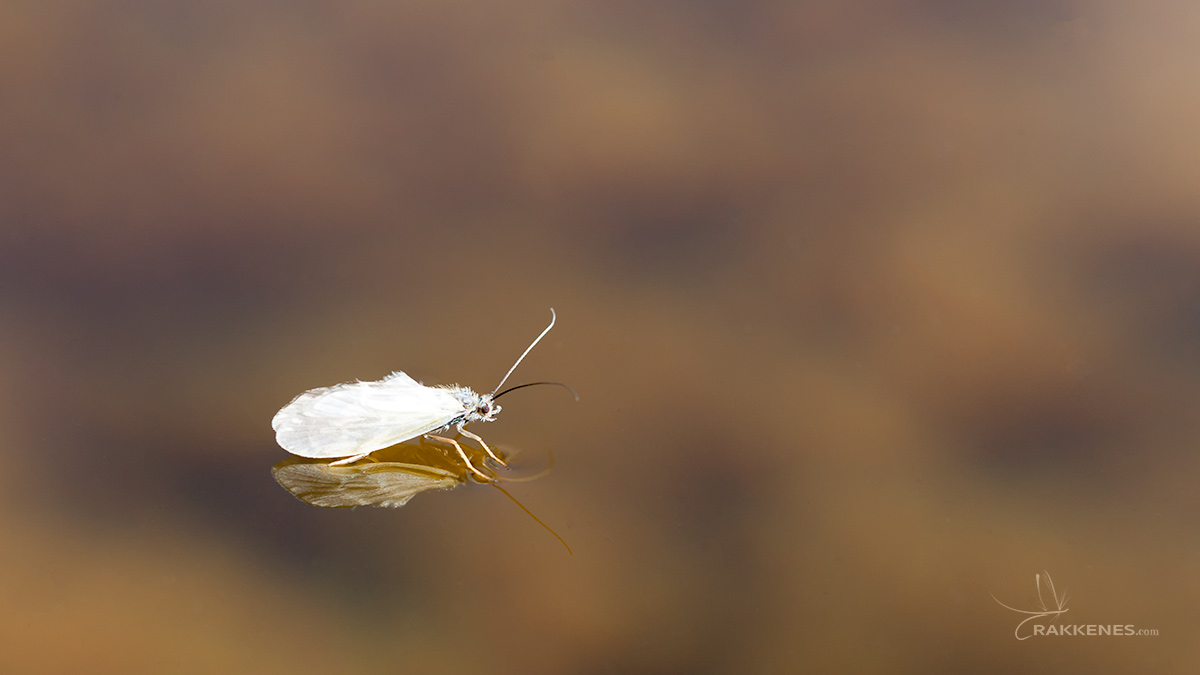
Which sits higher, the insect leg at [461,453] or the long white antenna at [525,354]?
the long white antenna at [525,354]

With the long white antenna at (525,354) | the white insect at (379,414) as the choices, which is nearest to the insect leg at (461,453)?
the white insect at (379,414)

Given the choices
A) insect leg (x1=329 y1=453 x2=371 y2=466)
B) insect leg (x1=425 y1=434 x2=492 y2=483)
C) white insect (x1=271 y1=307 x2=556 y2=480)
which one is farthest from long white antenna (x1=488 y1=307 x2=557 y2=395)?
insect leg (x1=329 y1=453 x2=371 y2=466)

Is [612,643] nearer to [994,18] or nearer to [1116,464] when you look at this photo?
[1116,464]

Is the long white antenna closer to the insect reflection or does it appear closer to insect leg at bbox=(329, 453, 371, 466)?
the insect reflection

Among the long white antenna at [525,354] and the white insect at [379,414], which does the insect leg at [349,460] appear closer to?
the white insect at [379,414]

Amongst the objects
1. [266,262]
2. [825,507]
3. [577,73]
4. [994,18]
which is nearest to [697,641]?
[825,507]

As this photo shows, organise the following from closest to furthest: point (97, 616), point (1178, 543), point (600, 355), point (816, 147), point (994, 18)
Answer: point (97, 616), point (1178, 543), point (600, 355), point (816, 147), point (994, 18)

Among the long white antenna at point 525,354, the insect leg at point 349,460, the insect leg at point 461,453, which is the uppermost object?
the long white antenna at point 525,354

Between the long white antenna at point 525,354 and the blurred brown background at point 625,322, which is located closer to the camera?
the blurred brown background at point 625,322
